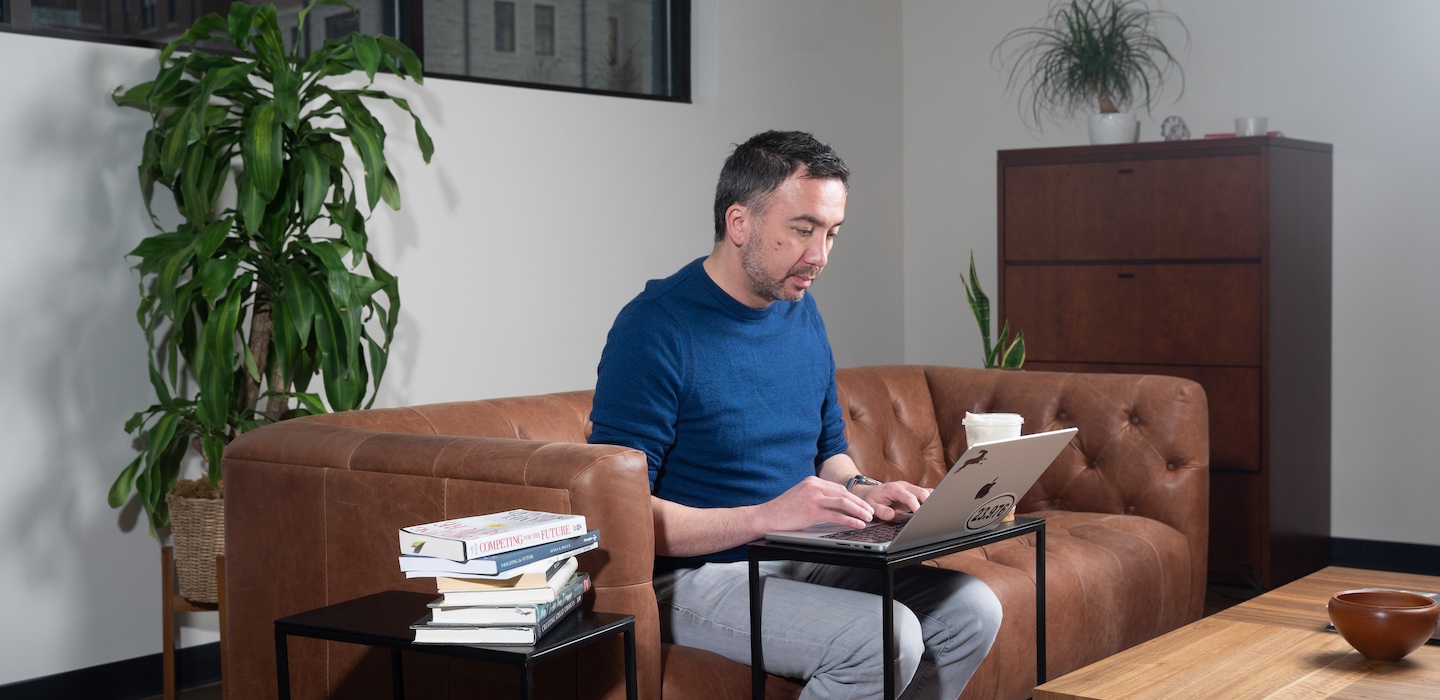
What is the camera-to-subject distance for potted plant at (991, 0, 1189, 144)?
17.1 ft

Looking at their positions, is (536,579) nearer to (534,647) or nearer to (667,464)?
(534,647)

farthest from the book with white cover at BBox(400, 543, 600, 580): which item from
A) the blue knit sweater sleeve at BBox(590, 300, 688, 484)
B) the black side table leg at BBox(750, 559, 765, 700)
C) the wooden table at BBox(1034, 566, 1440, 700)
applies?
the wooden table at BBox(1034, 566, 1440, 700)

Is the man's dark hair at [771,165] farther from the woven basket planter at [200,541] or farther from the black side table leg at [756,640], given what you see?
the woven basket planter at [200,541]

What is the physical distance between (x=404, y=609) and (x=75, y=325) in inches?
69.0

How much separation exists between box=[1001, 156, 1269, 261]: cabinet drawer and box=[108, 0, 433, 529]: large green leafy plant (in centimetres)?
230

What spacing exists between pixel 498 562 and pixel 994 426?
114 centimetres

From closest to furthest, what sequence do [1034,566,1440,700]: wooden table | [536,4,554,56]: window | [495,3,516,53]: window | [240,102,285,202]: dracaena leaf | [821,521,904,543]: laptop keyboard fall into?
[1034,566,1440,700]: wooden table, [821,521,904,543]: laptop keyboard, [240,102,285,202]: dracaena leaf, [495,3,516,53]: window, [536,4,554,56]: window

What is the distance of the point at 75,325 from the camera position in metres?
3.33

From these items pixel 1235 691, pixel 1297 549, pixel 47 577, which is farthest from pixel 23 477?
pixel 1297 549

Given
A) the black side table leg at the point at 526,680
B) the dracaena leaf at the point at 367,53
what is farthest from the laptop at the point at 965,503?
the dracaena leaf at the point at 367,53

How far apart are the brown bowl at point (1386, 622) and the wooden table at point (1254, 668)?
3 centimetres

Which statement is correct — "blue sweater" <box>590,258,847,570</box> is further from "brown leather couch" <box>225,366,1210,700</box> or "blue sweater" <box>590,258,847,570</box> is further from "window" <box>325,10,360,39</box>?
"window" <box>325,10,360,39</box>

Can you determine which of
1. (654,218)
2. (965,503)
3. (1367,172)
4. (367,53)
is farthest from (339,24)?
(1367,172)

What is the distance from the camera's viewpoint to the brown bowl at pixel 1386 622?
6.55ft
